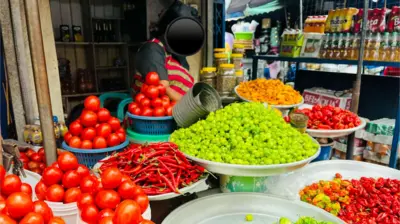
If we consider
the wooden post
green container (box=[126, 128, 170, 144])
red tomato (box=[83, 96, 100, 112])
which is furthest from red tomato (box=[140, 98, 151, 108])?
the wooden post

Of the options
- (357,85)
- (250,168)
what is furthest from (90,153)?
(357,85)

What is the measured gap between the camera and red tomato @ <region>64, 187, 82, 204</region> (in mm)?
1343

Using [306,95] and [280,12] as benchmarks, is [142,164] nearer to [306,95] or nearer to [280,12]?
[306,95]

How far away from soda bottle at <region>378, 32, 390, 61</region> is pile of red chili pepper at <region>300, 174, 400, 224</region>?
1.44m

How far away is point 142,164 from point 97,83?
460 cm

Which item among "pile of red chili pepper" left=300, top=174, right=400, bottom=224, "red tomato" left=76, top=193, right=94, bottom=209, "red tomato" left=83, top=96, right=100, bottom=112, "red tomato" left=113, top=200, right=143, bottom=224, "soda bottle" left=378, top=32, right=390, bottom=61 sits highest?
"soda bottle" left=378, top=32, right=390, bottom=61

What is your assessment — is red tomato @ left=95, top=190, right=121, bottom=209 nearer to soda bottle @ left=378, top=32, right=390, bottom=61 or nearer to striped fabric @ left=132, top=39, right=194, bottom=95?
striped fabric @ left=132, top=39, right=194, bottom=95

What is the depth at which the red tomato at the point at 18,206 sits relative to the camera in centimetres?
105

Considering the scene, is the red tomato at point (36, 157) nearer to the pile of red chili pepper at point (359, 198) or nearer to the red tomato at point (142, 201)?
the red tomato at point (142, 201)

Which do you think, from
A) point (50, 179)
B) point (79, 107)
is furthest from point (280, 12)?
point (50, 179)

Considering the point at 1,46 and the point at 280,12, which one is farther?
the point at 280,12

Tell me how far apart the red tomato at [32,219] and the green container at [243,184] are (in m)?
1.11

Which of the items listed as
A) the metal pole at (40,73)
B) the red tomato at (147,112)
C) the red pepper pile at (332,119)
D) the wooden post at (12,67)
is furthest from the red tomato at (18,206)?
the red pepper pile at (332,119)

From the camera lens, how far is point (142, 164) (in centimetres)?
171
